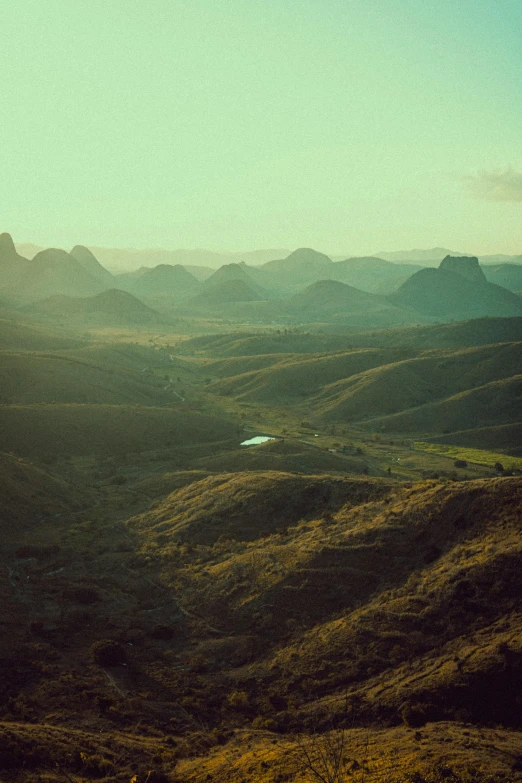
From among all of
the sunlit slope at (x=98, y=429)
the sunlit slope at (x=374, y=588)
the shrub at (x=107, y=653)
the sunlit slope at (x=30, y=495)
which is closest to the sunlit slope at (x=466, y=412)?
the sunlit slope at (x=98, y=429)

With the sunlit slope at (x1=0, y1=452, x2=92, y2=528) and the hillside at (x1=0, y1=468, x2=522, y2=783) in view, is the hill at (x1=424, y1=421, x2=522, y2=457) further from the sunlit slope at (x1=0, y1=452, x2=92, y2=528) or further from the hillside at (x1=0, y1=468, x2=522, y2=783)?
the sunlit slope at (x1=0, y1=452, x2=92, y2=528)

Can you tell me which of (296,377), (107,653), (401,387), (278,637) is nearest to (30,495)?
(107,653)

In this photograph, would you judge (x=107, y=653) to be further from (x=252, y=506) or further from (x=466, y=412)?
(x=466, y=412)

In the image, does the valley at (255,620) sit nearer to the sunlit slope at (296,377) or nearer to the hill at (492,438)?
the hill at (492,438)

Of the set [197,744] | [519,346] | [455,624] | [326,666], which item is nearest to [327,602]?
[326,666]

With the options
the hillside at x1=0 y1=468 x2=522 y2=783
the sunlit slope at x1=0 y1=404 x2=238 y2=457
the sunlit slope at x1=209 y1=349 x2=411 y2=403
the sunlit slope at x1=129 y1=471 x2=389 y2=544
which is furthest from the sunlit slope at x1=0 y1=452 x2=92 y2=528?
the sunlit slope at x1=209 y1=349 x2=411 y2=403

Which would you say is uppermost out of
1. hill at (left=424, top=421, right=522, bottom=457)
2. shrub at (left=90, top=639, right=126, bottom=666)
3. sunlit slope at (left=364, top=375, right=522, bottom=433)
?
sunlit slope at (left=364, top=375, right=522, bottom=433)

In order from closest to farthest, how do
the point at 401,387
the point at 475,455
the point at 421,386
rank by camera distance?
the point at 475,455 → the point at 401,387 → the point at 421,386
